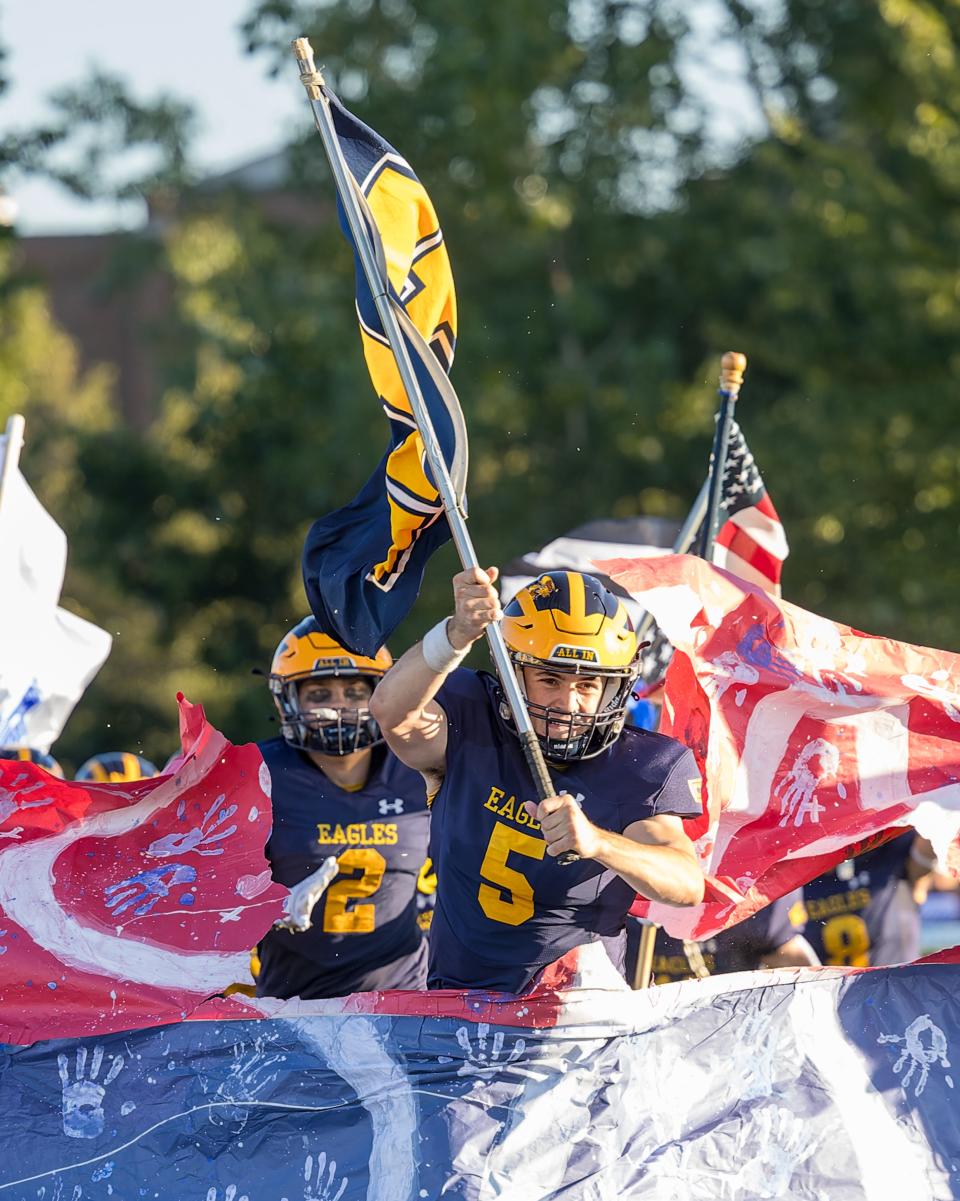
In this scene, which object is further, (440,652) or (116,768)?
(116,768)

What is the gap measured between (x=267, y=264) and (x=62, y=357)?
1902 cm

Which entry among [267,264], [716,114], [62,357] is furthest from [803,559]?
[62,357]

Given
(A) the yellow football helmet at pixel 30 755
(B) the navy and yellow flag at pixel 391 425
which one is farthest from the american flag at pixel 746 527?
(A) the yellow football helmet at pixel 30 755

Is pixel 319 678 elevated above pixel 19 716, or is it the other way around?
pixel 319 678

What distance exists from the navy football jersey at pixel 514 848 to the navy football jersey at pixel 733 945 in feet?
4.31

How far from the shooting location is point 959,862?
18.9 feet

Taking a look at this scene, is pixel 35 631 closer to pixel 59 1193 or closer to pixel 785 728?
pixel 785 728

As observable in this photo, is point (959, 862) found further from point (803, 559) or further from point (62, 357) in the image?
point (62, 357)

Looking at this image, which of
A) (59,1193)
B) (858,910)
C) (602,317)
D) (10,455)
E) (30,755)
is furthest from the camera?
(602,317)

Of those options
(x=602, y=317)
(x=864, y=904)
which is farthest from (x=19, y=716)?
(x=602, y=317)

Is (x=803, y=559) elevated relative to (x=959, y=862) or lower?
lower

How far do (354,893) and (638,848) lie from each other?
7.16 feet

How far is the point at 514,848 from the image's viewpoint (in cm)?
548

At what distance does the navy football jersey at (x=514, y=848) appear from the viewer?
546 centimetres
